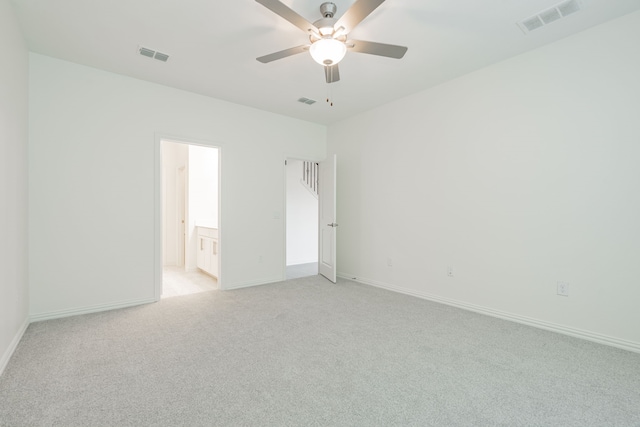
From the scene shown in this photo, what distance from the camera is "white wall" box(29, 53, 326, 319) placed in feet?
10.0

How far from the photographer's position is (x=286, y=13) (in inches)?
77.1

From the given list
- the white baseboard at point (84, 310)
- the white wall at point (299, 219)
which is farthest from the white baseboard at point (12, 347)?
the white wall at point (299, 219)

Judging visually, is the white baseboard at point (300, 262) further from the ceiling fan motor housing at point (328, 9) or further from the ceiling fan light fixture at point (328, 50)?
the ceiling fan motor housing at point (328, 9)

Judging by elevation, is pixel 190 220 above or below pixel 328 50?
below

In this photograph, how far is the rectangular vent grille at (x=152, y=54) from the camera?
294 cm

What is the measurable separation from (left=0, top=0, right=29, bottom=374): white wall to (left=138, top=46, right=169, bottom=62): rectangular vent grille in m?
0.90

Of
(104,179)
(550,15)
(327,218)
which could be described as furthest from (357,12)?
(327,218)

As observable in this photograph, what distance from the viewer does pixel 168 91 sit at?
3.82m

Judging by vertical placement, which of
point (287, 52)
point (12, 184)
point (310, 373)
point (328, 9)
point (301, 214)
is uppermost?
point (328, 9)

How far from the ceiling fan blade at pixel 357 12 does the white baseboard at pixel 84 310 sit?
3.63 metres

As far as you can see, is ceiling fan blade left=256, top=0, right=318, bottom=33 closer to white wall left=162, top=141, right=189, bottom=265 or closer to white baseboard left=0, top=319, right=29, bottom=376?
white baseboard left=0, top=319, right=29, bottom=376

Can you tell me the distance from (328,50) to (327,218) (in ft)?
10.3

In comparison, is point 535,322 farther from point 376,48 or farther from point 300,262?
point 300,262

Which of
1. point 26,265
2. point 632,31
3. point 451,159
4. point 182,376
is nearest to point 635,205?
point 632,31
